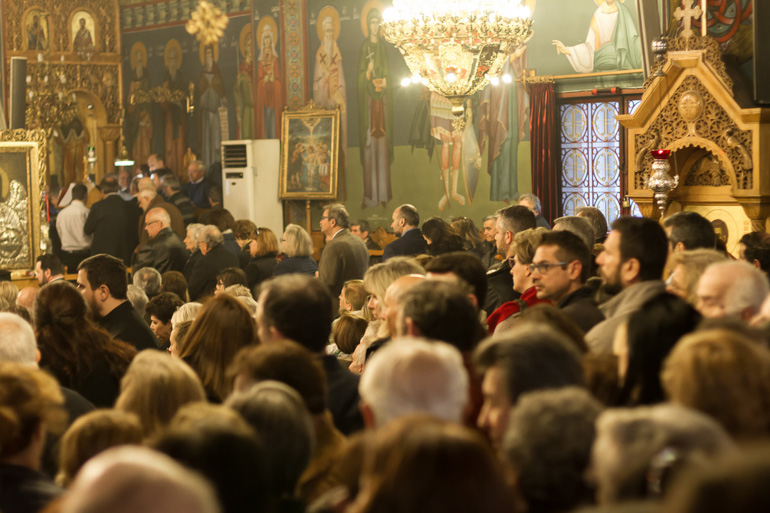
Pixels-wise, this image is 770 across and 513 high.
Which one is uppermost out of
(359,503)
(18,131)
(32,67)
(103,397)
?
(32,67)

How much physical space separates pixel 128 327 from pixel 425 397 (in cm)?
354

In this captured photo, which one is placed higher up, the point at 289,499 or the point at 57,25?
the point at 57,25

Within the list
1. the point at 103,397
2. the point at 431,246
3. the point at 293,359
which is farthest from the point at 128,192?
the point at 293,359

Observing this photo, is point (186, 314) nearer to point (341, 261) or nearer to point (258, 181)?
point (341, 261)

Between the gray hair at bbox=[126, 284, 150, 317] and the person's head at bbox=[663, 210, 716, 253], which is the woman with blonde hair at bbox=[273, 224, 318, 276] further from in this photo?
the person's head at bbox=[663, 210, 716, 253]

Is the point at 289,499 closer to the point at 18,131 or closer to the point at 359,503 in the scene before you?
the point at 359,503

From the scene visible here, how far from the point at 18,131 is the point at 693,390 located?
8928 millimetres

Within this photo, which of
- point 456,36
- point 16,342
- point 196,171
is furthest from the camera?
point 196,171

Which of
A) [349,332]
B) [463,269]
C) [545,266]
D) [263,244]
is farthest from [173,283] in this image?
[545,266]

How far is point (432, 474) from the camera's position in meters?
1.78

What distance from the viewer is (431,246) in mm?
8453

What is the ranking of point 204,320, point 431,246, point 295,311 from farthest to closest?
point 431,246 → point 204,320 → point 295,311

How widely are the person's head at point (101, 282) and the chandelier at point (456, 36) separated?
15.6 ft

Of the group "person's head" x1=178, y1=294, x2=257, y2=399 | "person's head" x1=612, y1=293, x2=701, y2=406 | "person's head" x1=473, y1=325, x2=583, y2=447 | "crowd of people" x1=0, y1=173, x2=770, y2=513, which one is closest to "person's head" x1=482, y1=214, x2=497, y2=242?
Answer: "crowd of people" x1=0, y1=173, x2=770, y2=513
